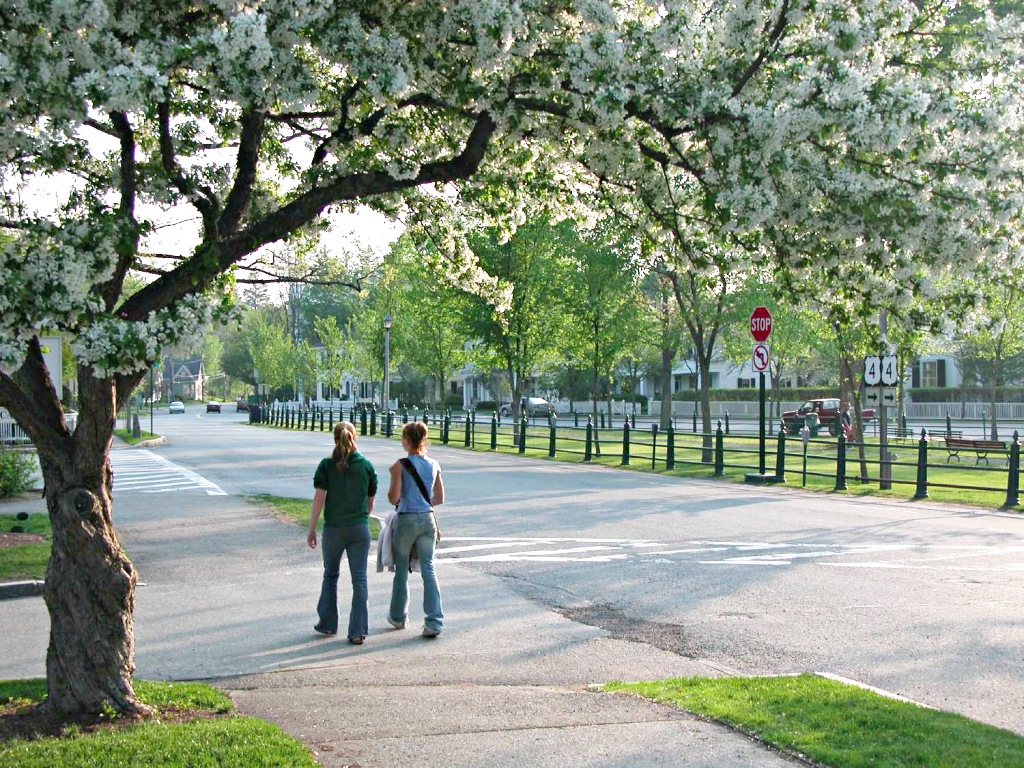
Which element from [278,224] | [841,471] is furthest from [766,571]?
[841,471]

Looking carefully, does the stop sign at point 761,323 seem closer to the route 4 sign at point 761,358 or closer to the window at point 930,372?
the route 4 sign at point 761,358

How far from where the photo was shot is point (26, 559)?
40.0 feet

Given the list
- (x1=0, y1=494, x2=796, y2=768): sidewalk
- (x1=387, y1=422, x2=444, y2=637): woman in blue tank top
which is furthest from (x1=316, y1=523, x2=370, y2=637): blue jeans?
(x1=387, y1=422, x2=444, y2=637): woman in blue tank top

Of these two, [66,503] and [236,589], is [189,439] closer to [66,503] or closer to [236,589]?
[236,589]

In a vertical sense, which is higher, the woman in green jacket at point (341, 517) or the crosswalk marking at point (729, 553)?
the woman in green jacket at point (341, 517)

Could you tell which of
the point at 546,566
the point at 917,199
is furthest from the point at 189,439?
the point at 917,199

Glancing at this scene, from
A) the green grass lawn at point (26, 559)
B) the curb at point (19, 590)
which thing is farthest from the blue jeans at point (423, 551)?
the curb at point (19, 590)

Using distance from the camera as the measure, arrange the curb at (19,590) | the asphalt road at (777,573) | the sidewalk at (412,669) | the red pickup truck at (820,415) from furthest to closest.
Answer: the red pickup truck at (820,415) < the curb at (19,590) < the asphalt road at (777,573) < the sidewalk at (412,669)

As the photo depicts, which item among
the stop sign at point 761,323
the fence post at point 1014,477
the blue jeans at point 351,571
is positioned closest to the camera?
the blue jeans at point 351,571

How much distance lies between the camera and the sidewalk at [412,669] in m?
5.71

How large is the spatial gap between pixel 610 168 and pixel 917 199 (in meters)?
2.38

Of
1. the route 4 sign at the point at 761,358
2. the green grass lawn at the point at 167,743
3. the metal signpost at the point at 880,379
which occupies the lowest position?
the green grass lawn at the point at 167,743

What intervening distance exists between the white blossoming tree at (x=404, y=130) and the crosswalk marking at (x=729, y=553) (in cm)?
592

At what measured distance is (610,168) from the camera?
322 inches
